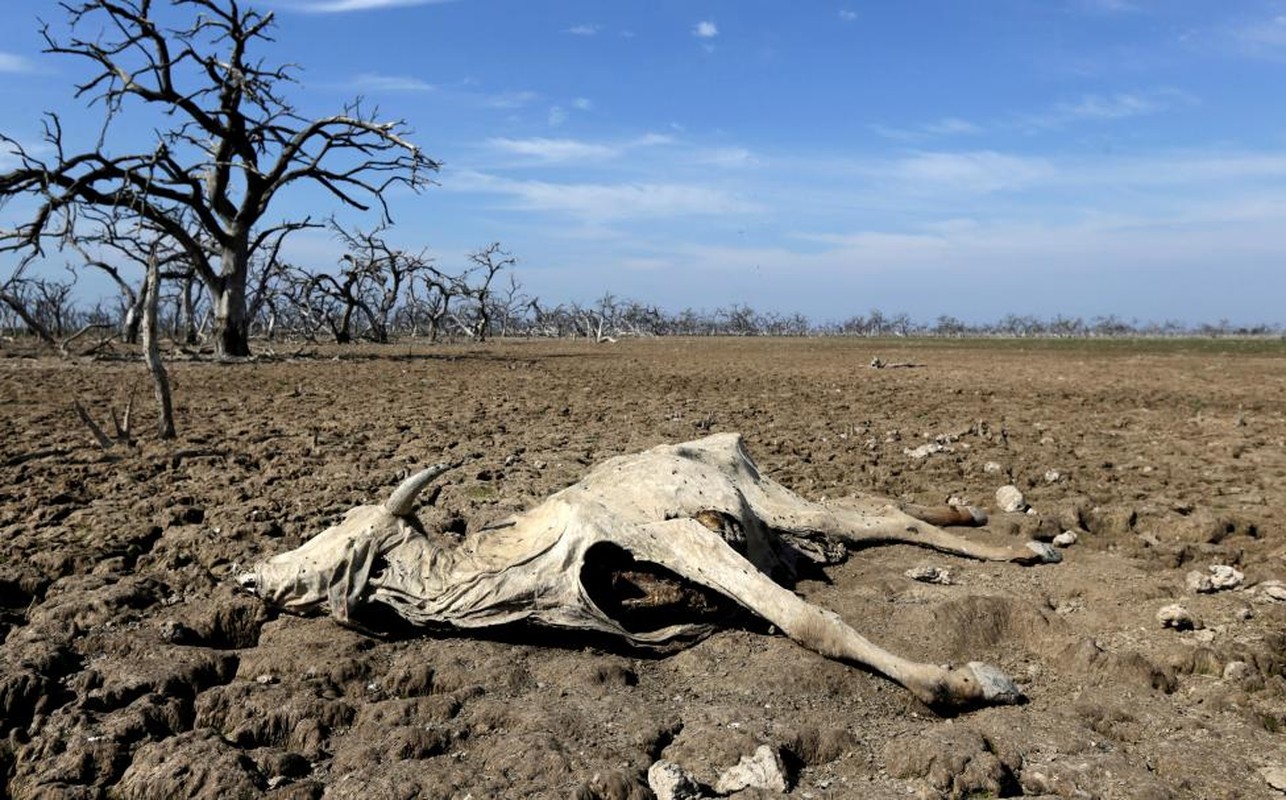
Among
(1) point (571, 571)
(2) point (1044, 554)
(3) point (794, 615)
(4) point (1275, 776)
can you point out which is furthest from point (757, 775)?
(2) point (1044, 554)

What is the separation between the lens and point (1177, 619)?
12.2ft

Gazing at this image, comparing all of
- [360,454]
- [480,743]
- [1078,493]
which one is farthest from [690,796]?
[360,454]

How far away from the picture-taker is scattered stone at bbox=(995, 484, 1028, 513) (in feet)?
19.1

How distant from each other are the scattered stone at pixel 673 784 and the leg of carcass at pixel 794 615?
1030 mm

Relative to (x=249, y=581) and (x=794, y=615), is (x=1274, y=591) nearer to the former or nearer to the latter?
(x=794, y=615)

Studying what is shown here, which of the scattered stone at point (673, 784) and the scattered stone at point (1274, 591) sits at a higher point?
the scattered stone at point (1274, 591)

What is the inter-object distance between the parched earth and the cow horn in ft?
1.89

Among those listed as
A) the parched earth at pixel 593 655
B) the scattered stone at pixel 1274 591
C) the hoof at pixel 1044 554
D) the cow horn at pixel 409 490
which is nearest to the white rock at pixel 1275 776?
the parched earth at pixel 593 655

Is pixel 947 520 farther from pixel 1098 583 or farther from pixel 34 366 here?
pixel 34 366

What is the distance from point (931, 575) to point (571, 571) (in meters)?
1.95

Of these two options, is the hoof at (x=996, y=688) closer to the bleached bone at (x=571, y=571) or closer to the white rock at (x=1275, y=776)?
the bleached bone at (x=571, y=571)

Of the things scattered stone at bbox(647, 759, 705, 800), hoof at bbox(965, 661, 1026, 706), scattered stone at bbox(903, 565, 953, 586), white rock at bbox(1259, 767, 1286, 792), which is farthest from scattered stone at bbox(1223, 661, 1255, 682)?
scattered stone at bbox(647, 759, 705, 800)

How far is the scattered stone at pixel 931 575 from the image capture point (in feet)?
14.5

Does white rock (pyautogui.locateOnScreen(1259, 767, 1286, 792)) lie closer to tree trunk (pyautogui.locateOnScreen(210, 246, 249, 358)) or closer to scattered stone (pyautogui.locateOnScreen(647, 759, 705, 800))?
scattered stone (pyautogui.locateOnScreen(647, 759, 705, 800))
